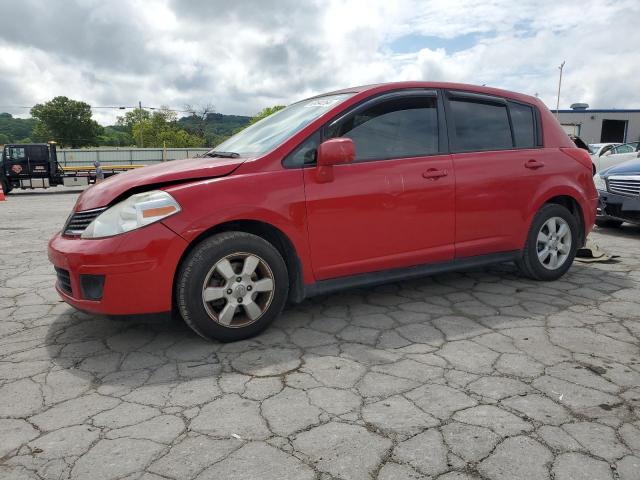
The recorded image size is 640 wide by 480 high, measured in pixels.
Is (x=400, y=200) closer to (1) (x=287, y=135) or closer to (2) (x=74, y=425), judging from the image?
(1) (x=287, y=135)

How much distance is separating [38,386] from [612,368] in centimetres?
309

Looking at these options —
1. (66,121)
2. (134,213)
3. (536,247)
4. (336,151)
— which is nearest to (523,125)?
(536,247)

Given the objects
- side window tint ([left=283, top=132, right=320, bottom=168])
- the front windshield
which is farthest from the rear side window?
side window tint ([left=283, top=132, right=320, bottom=168])

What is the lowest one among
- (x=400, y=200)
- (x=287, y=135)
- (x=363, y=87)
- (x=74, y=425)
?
(x=74, y=425)

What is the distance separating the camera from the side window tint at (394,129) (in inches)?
137

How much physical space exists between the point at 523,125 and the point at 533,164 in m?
0.37

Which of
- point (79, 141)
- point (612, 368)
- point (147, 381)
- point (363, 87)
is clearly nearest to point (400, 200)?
point (363, 87)

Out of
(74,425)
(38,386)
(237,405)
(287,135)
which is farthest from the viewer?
(287,135)

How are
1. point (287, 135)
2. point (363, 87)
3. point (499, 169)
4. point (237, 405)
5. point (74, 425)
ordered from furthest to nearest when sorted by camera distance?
1. point (499, 169)
2. point (363, 87)
3. point (287, 135)
4. point (237, 405)
5. point (74, 425)

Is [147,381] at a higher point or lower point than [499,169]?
lower

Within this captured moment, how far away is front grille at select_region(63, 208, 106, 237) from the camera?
301cm

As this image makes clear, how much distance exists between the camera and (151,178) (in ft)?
9.92

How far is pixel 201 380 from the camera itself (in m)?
2.64

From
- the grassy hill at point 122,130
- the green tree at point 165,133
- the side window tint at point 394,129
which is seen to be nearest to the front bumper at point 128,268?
the side window tint at point 394,129
